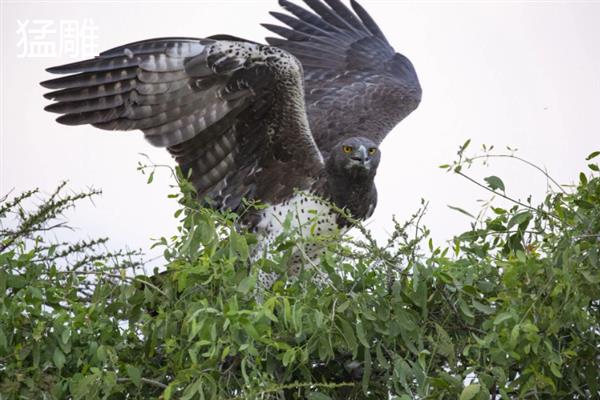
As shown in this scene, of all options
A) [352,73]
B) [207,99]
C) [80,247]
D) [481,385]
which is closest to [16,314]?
[80,247]

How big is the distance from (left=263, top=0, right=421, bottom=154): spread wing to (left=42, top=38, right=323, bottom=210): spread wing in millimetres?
701

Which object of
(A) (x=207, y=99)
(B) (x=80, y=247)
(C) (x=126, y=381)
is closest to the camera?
(C) (x=126, y=381)

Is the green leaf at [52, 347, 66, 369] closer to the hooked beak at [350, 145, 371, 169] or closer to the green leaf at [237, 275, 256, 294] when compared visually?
the green leaf at [237, 275, 256, 294]

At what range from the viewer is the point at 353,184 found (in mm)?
6273

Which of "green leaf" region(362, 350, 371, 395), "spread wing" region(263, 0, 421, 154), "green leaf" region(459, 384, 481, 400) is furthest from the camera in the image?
"spread wing" region(263, 0, 421, 154)

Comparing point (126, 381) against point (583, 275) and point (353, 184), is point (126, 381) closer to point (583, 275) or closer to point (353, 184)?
point (583, 275)

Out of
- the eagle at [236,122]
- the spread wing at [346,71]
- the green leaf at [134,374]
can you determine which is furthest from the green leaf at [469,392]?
the spread wing at [346,71]

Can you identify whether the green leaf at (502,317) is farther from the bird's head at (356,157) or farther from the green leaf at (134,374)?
the bird's head at (356,157)

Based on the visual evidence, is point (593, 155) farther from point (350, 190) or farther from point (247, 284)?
point (350, 190)

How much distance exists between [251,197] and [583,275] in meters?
3.26

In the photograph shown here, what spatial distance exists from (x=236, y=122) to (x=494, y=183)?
2.84m

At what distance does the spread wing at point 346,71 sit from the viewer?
287 inches

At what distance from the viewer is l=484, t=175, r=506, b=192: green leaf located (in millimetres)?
3557

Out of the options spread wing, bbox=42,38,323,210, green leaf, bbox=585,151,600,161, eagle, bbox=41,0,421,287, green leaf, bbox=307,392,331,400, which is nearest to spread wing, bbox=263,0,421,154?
eagle, bbox=41,0,421,287
